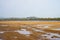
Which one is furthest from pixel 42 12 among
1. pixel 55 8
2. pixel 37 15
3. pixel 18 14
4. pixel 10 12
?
pixel 10 12

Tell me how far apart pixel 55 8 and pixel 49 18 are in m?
0.33

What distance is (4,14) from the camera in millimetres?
3578

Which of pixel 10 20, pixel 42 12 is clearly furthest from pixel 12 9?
pixel 42 12

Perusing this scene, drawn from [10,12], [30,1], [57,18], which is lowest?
[57,18]

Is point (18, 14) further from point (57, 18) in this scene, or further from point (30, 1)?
point (57, 18)

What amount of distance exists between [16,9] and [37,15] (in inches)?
24.7

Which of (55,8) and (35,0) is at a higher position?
(35,0)

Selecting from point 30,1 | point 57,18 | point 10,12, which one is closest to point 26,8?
point 30,1

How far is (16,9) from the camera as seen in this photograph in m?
3.58

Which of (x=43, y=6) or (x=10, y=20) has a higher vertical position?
(x=43, y=6)

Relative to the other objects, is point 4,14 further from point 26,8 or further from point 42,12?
point 42,12

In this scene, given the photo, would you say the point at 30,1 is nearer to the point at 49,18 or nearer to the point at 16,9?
the point at 16,9

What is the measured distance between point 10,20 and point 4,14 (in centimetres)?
25

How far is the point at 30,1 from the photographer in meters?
3.56
